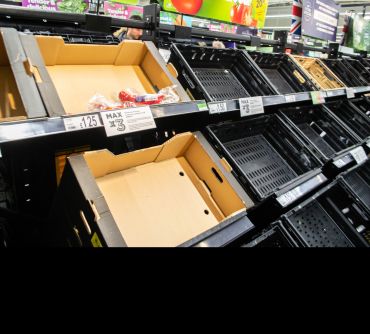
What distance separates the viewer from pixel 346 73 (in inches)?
122

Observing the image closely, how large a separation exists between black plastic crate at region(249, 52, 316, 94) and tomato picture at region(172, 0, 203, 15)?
0.54 m

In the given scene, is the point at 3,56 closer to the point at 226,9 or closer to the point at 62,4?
the point at 226,9

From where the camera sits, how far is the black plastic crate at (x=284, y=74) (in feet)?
7.18

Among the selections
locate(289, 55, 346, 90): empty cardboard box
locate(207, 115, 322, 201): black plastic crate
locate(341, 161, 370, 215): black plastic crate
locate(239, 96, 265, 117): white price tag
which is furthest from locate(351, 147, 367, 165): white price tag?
locate(289, 55, 346, 90): empty cardboard box

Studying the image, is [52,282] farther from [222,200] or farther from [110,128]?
[222,200]

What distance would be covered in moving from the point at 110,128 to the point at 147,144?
0.67 meters

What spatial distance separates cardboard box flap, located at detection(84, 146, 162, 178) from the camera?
102 centimetres

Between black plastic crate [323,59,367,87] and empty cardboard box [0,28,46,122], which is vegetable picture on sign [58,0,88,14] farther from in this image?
empty cardboard box [0,28,46,122]

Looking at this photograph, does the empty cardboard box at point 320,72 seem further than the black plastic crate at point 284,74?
Yes

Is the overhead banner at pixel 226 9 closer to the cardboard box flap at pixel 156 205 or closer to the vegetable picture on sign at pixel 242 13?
the vegetable picture on sign at pixel 242 13

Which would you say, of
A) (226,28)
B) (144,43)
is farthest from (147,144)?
(226,28)

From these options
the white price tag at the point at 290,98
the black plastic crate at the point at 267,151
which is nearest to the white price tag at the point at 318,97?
the white price tag at the point at 290,98

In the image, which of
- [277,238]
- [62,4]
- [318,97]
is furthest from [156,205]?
[62,4]

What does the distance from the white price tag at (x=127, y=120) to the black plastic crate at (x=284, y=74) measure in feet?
4.59
